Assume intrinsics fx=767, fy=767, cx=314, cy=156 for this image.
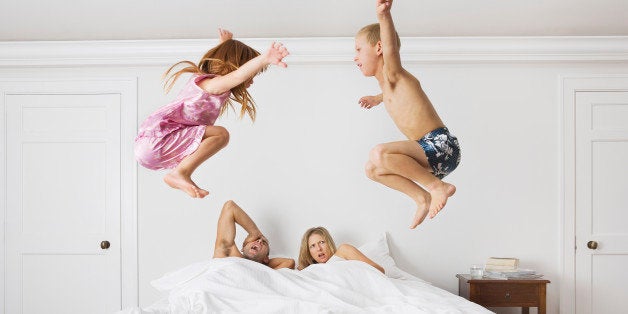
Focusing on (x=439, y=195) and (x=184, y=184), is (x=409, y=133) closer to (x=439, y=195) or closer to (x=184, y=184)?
(x=439, y=195)

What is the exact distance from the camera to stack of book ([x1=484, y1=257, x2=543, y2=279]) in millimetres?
4781

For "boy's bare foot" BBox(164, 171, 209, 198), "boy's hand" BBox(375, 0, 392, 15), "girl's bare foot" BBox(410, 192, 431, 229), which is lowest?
"girl's bare foot" BBox(410, 192, 431, 229)

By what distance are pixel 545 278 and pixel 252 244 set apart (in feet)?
6.41

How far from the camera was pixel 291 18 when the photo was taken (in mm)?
4438

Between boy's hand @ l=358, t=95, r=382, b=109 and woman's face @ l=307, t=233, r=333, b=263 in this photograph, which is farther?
woman's face @ l=307, t=233, r=333, b=263

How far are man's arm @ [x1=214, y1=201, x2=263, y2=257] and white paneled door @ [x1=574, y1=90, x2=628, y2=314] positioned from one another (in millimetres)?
2159

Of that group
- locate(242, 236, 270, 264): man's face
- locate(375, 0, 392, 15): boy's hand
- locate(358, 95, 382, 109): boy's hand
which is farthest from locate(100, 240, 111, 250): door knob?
locate(375, 0, 392, 15): boy's hand

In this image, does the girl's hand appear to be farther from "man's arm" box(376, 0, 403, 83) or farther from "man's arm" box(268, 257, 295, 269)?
"man's arm" box(268, 257, 295, 269)

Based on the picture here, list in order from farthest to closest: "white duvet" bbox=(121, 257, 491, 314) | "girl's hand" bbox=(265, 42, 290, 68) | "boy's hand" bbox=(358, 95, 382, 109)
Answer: "white duvet" bbox=(121, 257, 491, 314) < "boy's hand" bbox=(358, 95, 382, 109) < "girl's hand" bbox=(265, 42, 290, 68)

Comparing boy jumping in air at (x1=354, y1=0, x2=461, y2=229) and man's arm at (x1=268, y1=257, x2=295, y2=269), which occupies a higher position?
boy jumping in air at (x1=354, y1=0, x2=461, y2=229)

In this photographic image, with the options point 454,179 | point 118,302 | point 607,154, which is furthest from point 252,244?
point 607,154

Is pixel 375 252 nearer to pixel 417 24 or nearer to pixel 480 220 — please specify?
pixel 480 220

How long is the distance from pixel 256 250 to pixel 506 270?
5.17ft

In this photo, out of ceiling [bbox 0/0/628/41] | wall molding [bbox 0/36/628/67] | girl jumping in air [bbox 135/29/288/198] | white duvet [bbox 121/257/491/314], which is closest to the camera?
girl jumping in air [bbox 135/29/288/198]
